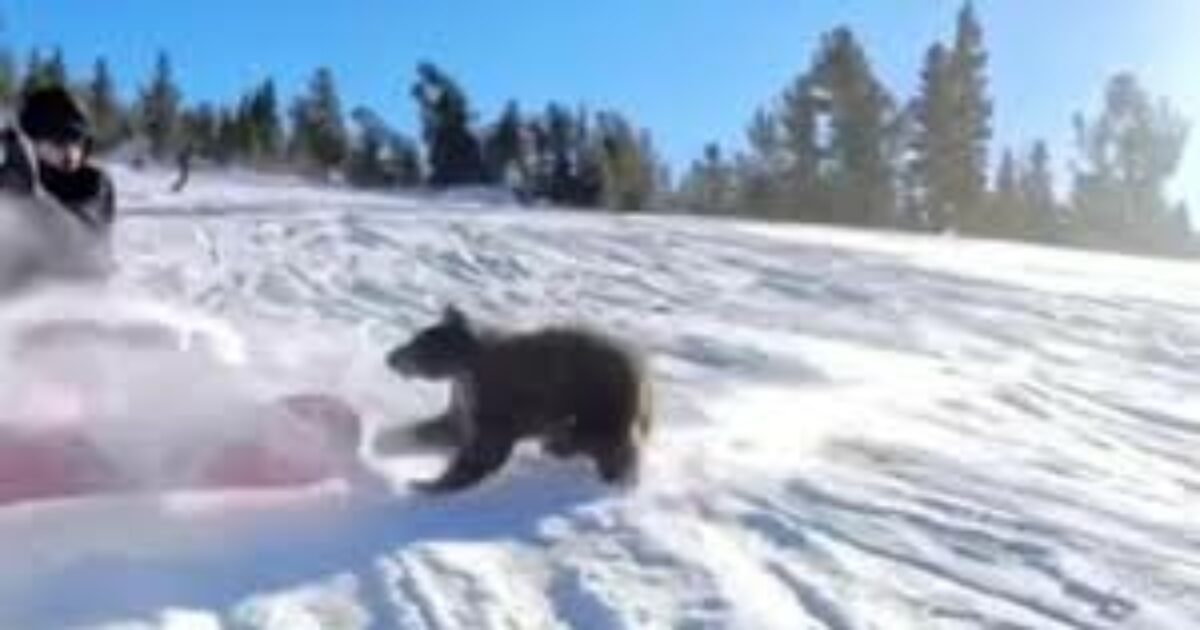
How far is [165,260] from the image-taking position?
16.9 m

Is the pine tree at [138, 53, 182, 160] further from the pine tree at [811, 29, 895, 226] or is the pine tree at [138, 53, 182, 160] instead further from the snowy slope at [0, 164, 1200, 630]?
the snowy slope at [0, 164, 1200, 630]

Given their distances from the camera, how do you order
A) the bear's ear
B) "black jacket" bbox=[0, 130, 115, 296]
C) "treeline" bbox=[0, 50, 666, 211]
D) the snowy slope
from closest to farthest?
the snowy slope < the bear's ear < "black jacket" bbox=[0, 130, 115, 296] < "treeline" bbox=[0, 50, 666, 211]

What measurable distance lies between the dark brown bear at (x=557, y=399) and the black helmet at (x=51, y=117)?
7.52 ft

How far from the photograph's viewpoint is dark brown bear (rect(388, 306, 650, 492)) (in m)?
6.77

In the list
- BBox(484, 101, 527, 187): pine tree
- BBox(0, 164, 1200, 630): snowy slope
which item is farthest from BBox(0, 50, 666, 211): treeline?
BBox(0, 164, 1200, 630): snowy slope

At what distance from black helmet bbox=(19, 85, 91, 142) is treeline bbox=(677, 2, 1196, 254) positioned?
4724 centimetres

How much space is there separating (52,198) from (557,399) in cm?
240

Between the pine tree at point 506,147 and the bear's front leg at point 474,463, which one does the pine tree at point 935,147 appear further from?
the bear's front leg at point 474,463

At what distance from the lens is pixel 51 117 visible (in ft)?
27.8

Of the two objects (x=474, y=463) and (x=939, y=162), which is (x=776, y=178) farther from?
(x=474, y=463)

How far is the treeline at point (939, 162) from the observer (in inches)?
2287

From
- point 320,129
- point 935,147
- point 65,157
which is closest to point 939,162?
point 935,147

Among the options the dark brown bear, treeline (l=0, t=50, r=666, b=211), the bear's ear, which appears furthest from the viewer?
treeline (l=0, t=50, r=666, b=211)

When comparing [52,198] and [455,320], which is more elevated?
[52,198]
